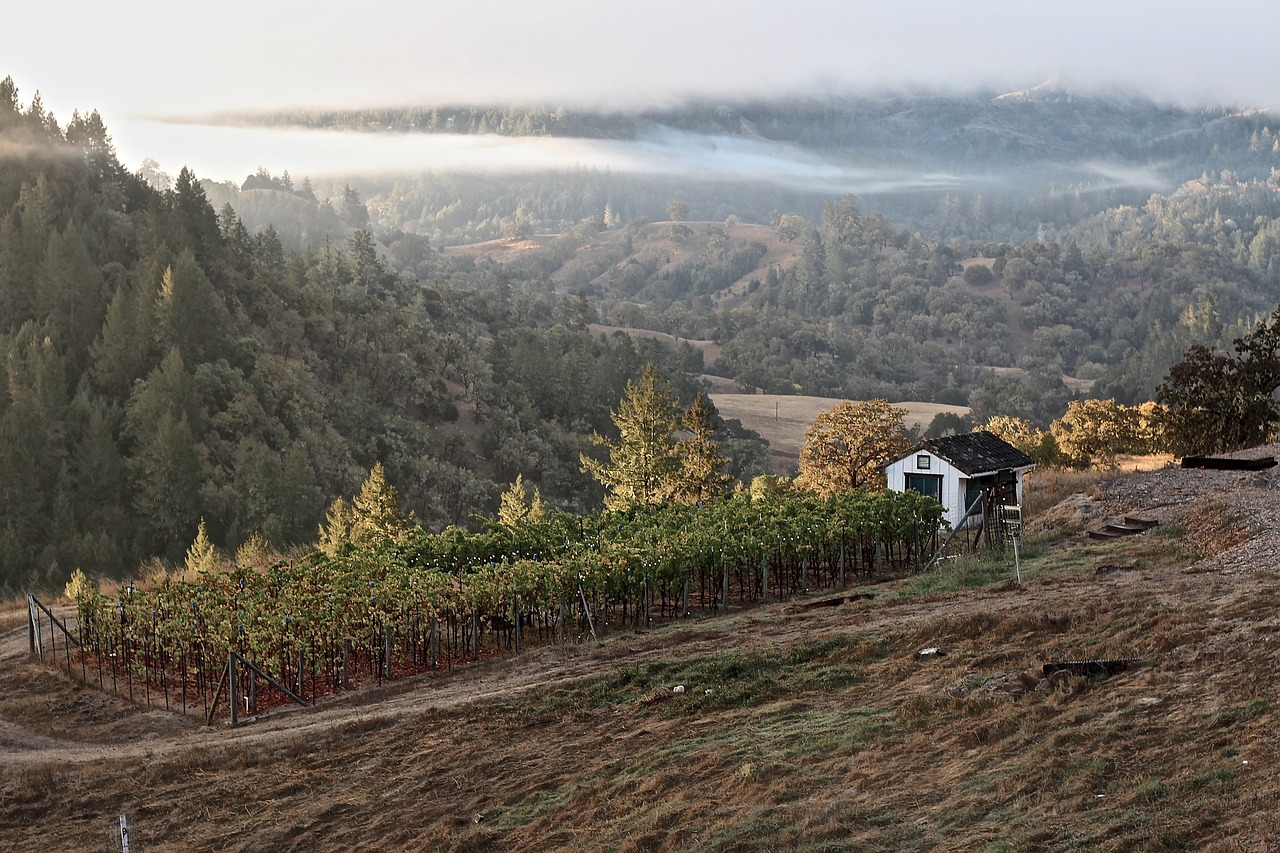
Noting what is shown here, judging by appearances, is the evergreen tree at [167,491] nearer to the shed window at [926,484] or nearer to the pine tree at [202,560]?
the pine tree at [202,560]

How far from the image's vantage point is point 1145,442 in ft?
228

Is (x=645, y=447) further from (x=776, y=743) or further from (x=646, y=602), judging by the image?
(x=776, y=743)

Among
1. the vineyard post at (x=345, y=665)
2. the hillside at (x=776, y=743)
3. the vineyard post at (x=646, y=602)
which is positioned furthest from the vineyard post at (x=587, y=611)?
the vineyard post at (x=345, y=665)

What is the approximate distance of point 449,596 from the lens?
25266 mm

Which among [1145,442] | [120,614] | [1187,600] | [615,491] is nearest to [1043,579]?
[1187,600]

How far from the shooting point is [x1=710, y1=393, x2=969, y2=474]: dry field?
149 m

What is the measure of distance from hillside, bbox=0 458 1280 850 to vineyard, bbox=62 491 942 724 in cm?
135

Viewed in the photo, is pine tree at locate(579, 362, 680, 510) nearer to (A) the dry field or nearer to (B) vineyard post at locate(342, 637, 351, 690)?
(B) vineyard post at locate(342, 637, 351, 690)

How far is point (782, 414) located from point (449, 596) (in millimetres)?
148305

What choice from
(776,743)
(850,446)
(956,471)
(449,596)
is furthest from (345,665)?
(850,446)

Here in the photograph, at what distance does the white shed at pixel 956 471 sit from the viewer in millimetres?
37656

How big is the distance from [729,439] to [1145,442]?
213 ft

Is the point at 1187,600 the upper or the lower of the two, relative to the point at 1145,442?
upper

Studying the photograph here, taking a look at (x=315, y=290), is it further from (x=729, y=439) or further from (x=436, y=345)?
(x=729, y=439)
